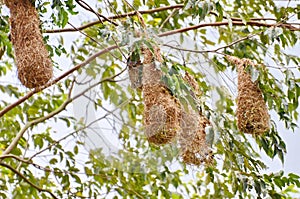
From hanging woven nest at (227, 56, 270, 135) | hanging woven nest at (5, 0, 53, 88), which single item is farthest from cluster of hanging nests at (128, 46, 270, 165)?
hanging woven nest at (5, 0, 53, 88)

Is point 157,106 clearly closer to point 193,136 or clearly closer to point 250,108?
point 193,136

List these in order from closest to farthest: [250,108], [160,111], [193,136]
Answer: [160,111] < [193,136] < [250,108]

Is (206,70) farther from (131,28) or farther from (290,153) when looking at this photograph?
(290,153)

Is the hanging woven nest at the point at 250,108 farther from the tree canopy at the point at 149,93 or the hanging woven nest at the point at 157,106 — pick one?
the hanging woven nest at the point at 157,106

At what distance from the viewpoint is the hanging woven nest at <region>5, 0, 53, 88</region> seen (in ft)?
3.99

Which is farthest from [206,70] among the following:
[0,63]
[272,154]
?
[0,63]

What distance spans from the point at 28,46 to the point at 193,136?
0.39m

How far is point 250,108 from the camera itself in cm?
149

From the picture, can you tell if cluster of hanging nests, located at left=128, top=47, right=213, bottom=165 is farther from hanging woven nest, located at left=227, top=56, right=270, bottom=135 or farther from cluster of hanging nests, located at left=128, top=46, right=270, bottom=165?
hanging woven nest, located at left=227, top=56, right=270, bottom=135

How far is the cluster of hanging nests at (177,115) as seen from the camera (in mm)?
1219

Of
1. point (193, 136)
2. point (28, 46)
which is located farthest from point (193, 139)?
point (28, 46)

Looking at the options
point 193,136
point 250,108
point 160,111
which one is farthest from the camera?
point 250,108

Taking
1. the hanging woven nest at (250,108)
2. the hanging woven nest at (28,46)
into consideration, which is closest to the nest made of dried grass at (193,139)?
the hanging woven nest at (250,108)

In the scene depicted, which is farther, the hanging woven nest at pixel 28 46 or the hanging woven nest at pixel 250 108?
the hanging woven nest at pixel 250 108
